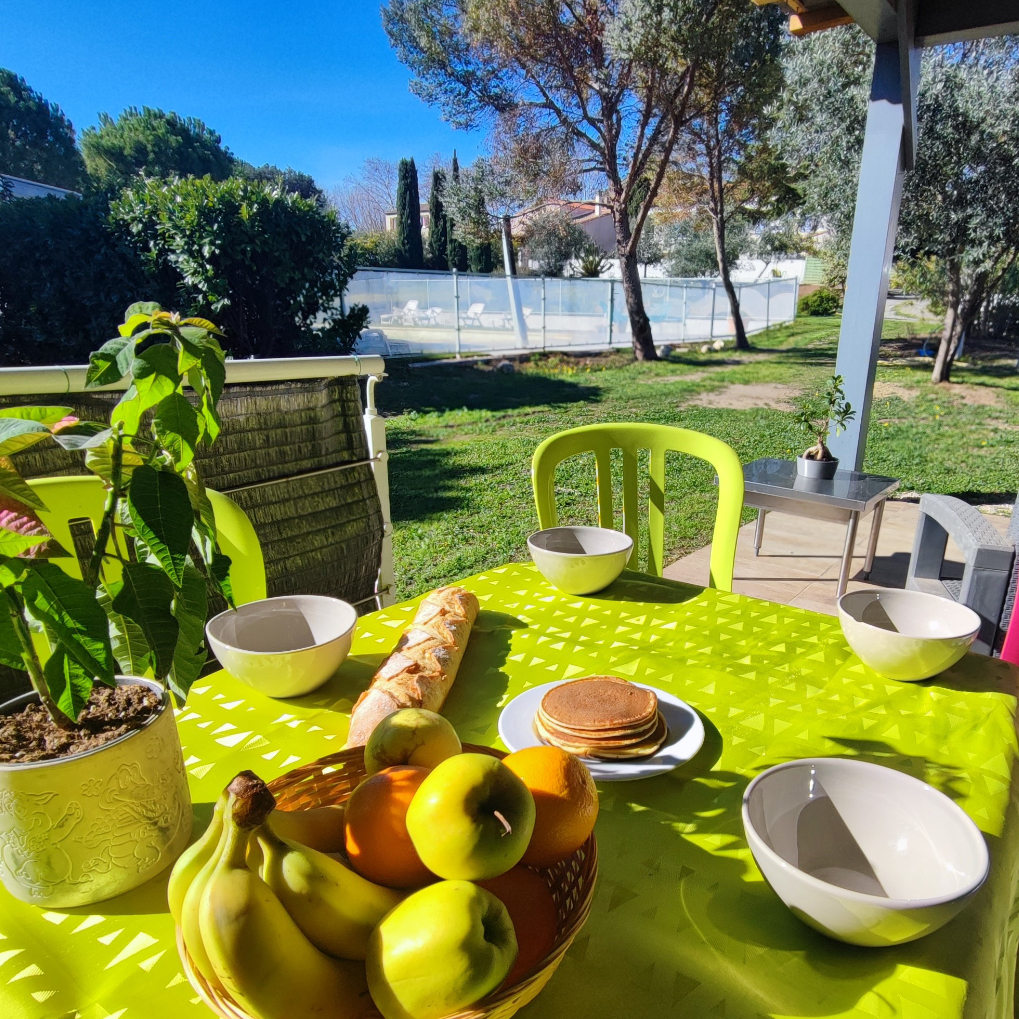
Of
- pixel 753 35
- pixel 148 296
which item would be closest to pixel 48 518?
pixel 148 296

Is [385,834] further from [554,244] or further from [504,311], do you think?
[554,244]

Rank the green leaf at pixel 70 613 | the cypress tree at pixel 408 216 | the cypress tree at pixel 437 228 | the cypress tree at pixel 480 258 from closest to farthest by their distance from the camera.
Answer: the green leaf at pixel 70 613 < the cypress tree at pixel 480 258 < the cypress tree at pixel 437 228 < the cypress tree at pixel 408 216

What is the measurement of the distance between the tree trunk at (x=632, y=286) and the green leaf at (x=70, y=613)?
12.4 m

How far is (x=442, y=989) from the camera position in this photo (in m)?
0.39

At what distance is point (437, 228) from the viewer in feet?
72.6

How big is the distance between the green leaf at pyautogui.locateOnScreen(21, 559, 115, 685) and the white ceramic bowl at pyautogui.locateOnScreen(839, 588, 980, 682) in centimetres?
92

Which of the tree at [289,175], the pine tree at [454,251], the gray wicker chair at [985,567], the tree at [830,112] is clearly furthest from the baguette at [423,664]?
the tree at [289,175]

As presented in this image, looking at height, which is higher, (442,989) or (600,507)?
(442,989)

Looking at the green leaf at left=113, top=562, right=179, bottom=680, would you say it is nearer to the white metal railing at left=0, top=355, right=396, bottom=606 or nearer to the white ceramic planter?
the white ceramic planter

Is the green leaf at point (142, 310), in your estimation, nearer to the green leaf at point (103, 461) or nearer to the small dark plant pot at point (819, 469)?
the green leaf at point (103, 461)

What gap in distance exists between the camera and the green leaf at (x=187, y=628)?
58 cm

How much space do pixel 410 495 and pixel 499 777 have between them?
15.3ft

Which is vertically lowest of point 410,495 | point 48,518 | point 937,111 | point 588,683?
point 410,495

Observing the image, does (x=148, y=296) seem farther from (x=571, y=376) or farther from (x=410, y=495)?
(x=571, y=376)
